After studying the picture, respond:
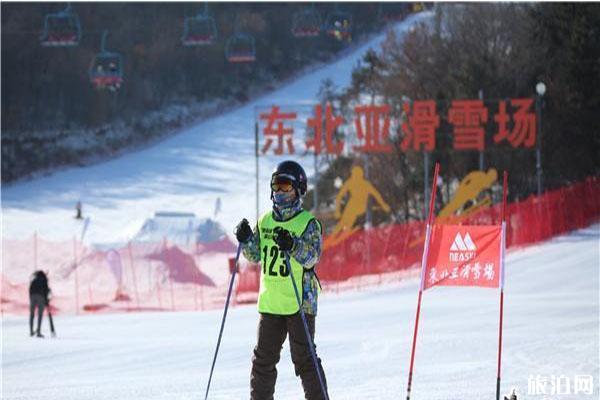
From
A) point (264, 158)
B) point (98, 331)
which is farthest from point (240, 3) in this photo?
point (98, 331)

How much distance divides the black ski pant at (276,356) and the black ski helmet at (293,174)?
0.78m

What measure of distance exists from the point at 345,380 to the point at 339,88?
169ft

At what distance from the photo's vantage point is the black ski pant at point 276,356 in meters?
7.03

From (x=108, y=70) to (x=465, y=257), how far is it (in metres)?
31.7

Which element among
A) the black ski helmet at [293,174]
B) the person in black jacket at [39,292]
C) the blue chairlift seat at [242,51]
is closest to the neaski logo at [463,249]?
the black ski helmet at [293,174]

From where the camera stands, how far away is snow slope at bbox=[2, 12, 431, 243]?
153 feet

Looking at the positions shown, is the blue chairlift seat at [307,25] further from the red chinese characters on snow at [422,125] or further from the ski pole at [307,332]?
the ski pole at [307,332]

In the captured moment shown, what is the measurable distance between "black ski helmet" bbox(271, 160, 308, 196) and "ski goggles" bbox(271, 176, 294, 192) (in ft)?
0.05

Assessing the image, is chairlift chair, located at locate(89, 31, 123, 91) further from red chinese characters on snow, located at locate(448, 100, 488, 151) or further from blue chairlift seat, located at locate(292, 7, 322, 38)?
red chinese characters on snow, located at locate(448, 100, 488, 151)

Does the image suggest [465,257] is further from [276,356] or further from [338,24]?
[338,24]

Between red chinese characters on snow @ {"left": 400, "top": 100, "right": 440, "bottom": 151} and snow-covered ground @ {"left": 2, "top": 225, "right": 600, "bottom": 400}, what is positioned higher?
red chinese characters on snow @ {"left": 400, "top": 100, "right": 440, "bottom": 151}

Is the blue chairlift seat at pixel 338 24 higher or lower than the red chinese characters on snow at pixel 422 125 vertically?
higher

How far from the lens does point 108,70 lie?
3825 centimetres

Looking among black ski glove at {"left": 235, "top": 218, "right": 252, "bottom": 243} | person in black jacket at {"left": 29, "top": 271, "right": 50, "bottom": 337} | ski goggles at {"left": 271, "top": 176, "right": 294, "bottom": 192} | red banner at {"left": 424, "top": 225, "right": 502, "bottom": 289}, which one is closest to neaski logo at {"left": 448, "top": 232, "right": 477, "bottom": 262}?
red banner at {"left": 424, "top": 225, "right": 502, "bottom": 289}
